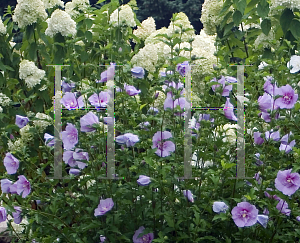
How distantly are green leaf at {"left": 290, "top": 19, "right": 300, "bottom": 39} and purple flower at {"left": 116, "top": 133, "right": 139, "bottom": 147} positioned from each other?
1.25 metres

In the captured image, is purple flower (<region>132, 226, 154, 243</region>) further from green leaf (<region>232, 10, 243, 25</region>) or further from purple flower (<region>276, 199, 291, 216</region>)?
green leaf (<region>232, 10, 243, 25</region>)

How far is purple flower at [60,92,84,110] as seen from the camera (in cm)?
175

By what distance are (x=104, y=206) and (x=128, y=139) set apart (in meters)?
0.30

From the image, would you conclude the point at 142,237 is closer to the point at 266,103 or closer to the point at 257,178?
the point at 257,178

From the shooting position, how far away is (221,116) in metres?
1.70

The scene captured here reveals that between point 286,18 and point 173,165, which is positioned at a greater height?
point 286,18

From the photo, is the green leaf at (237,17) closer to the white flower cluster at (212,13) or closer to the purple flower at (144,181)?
the white flower cluster at (212,13)

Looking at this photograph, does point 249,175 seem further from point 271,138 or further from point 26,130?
point 26,130

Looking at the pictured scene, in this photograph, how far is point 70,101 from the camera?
1764mm

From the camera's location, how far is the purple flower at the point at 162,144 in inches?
66.1

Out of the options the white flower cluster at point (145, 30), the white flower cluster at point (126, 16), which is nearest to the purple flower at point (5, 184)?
the white flower cluster at point (126, 16)

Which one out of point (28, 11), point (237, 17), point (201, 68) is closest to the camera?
point (201, 68)

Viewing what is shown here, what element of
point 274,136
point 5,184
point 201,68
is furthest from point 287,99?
point 5,184

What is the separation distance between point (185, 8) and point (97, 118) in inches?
471
